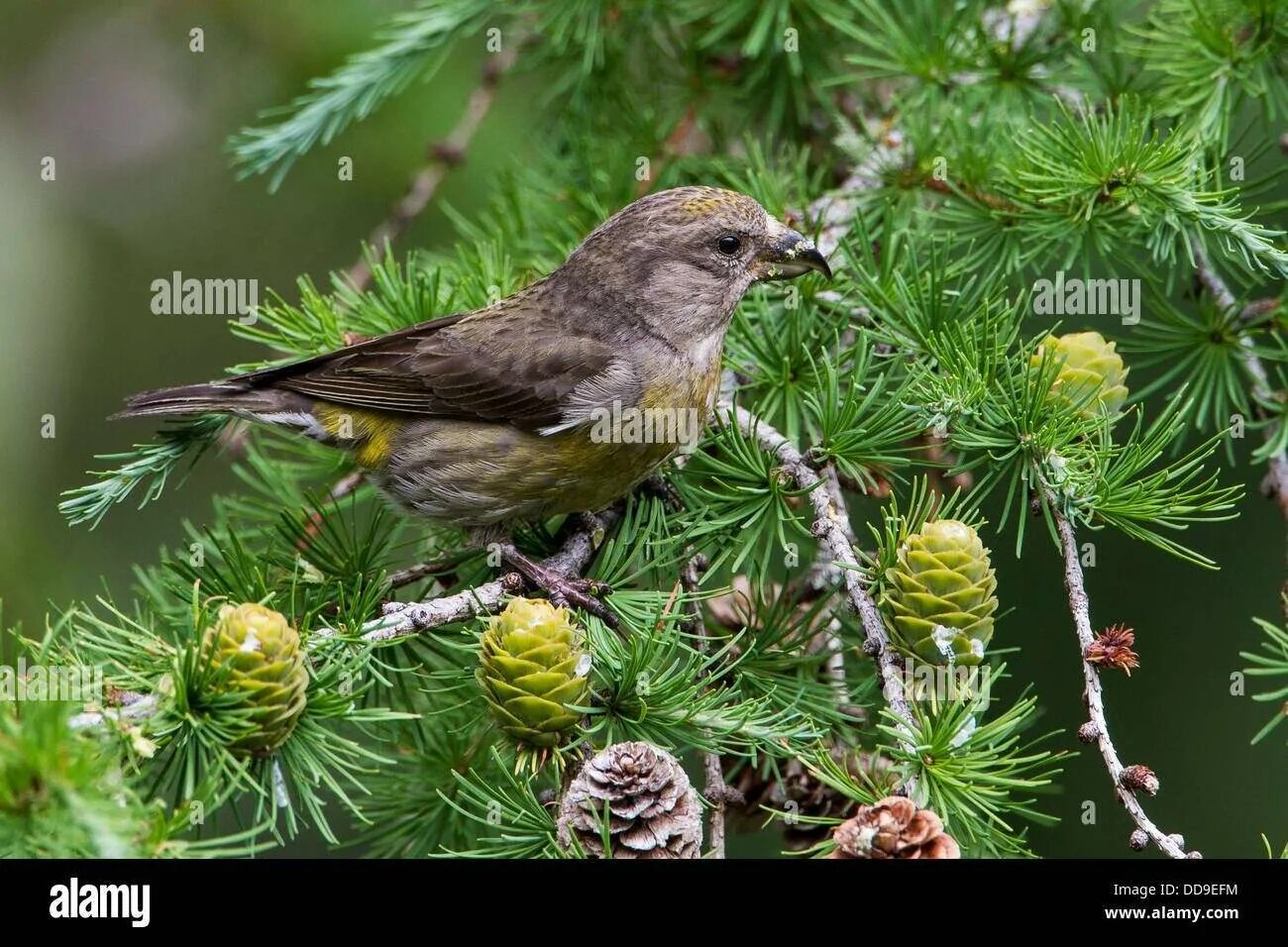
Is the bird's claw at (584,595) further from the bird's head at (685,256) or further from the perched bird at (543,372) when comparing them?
the bird's head at (685,256)

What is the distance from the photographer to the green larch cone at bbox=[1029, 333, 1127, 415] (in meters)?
3.09

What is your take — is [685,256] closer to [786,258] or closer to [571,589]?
[786,258]

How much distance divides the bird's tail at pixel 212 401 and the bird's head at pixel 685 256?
106cm

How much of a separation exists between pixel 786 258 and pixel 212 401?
1820 mm

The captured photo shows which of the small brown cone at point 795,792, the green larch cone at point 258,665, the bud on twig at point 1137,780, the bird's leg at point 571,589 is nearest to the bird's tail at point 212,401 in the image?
the bird's leg at point 571,589

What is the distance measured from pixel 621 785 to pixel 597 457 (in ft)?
4.82

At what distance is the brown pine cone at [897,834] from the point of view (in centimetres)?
222

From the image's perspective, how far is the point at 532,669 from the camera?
2.56m

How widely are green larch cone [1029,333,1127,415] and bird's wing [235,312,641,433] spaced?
1.42 meters

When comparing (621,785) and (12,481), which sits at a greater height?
(12,481)

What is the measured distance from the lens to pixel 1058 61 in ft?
13.8
